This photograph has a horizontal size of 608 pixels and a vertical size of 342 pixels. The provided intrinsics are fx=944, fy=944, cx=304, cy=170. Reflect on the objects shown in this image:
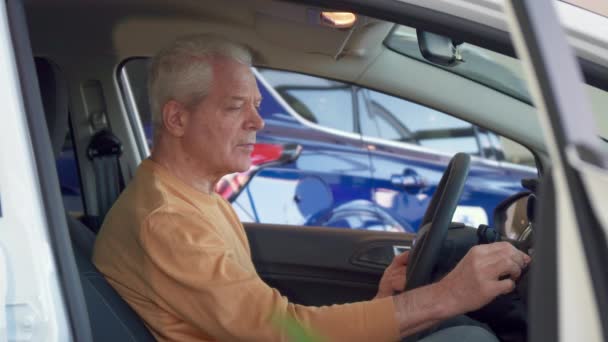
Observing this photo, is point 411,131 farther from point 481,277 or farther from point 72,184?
point 481,277

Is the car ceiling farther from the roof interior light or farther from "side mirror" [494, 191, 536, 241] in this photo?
"side mirror" [494, 191, 536, 241]

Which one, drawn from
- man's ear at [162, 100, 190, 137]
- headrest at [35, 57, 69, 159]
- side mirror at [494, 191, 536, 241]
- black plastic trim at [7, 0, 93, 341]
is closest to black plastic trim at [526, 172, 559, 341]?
black plastic trim at [7, 0, 93, 341]

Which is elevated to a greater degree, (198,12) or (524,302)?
(198,12)

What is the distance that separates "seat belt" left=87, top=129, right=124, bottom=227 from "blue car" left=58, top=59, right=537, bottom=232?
96.3 inches

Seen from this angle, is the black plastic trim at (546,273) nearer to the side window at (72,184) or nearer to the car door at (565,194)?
the car door at (565,194)

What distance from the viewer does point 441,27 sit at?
5.13ft

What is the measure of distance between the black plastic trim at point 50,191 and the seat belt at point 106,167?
1423 mm

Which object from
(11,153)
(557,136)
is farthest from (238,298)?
(557,136)

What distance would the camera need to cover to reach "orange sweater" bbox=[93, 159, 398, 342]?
1.87 meters

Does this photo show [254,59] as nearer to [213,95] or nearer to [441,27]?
[213,95]

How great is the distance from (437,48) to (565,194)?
2.98 feet

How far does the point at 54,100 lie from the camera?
2717 mm

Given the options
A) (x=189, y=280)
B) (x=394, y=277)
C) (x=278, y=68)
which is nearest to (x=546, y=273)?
(x=189, y=280)

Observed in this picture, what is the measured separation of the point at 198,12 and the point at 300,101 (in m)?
3.24
